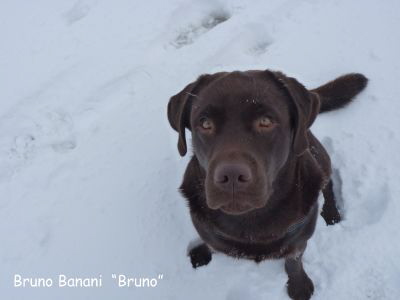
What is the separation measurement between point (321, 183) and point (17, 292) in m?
2.04

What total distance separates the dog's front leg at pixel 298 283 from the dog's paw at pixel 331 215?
0.37 metres

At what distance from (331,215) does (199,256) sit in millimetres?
904

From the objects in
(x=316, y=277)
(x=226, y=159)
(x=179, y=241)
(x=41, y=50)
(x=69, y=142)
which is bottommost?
(x=316, y=277)

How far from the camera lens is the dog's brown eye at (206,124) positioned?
173 centimetres

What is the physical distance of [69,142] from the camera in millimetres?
3082

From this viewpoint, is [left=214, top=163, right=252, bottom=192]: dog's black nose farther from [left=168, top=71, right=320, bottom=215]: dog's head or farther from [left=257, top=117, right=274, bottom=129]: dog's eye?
[left=257, top=117, right=274, bottom=129]: dog's eye

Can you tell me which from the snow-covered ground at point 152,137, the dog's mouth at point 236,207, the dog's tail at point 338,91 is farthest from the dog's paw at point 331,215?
the dog's mouth at point 236,207

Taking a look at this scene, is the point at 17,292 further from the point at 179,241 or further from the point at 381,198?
the point at 381,198

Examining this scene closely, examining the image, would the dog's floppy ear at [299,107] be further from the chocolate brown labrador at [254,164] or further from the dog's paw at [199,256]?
the dog's paw at [199,256]

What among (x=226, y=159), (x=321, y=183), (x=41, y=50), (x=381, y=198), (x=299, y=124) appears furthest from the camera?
(x=41, y=50)

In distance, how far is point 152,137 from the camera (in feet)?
10.0

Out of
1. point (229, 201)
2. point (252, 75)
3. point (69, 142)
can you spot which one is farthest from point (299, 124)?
point (69, 142)

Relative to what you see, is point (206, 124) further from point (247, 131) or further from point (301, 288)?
point (301, 288)

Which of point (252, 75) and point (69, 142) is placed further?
point (69, 142)
